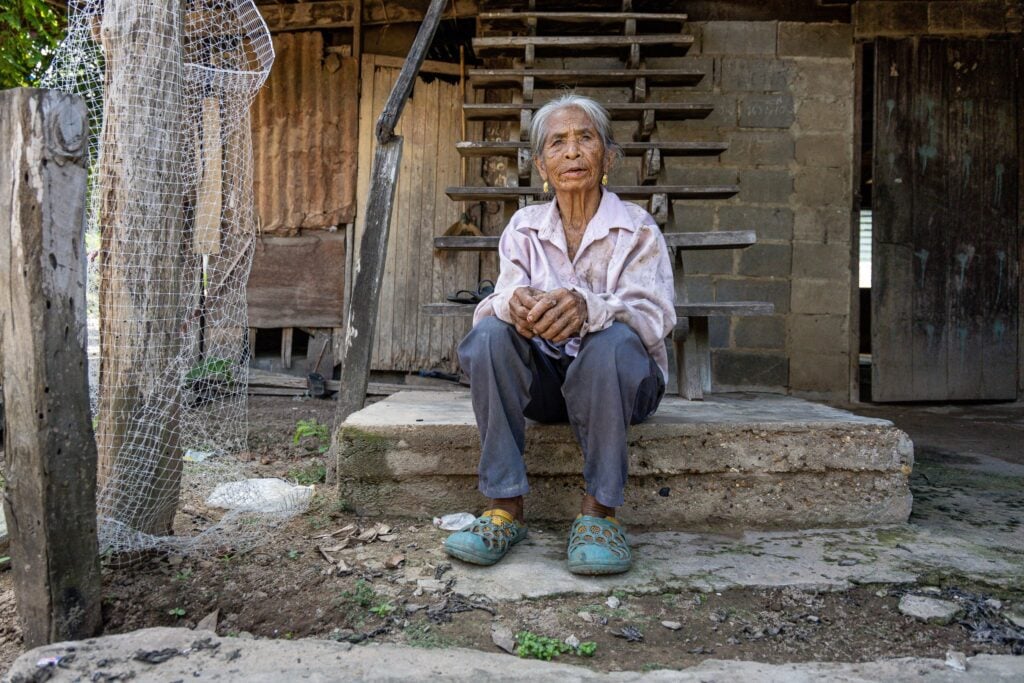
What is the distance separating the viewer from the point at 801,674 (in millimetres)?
1461

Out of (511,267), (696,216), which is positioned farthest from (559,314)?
(696,216)

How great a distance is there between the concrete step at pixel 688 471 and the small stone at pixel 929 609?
20.5 inches

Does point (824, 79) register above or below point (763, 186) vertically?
above

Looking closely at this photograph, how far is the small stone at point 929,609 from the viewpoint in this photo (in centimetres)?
174

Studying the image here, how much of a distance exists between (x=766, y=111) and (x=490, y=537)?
4.13 m

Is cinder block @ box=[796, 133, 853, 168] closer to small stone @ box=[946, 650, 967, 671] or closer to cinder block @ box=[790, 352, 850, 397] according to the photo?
cinder block @ box=[790, 352, 850, 397]

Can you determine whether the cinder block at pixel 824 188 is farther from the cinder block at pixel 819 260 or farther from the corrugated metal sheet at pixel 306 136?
the corrugated metal sheet at pixel 306 136

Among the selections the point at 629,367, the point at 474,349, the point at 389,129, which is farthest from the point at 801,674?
the point at 389,129

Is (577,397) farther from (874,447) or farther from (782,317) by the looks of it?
(782,317)

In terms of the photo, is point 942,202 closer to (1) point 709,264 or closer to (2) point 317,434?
(1) point 709,264

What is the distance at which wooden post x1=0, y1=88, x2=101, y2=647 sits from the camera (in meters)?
1.66

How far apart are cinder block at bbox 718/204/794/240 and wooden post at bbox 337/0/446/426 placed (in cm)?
270

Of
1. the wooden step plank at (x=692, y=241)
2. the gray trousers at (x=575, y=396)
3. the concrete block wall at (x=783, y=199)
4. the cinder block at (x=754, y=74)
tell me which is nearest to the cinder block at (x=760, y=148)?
the concrete block wall at (x=783, y=199)

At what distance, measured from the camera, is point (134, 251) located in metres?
2.16
